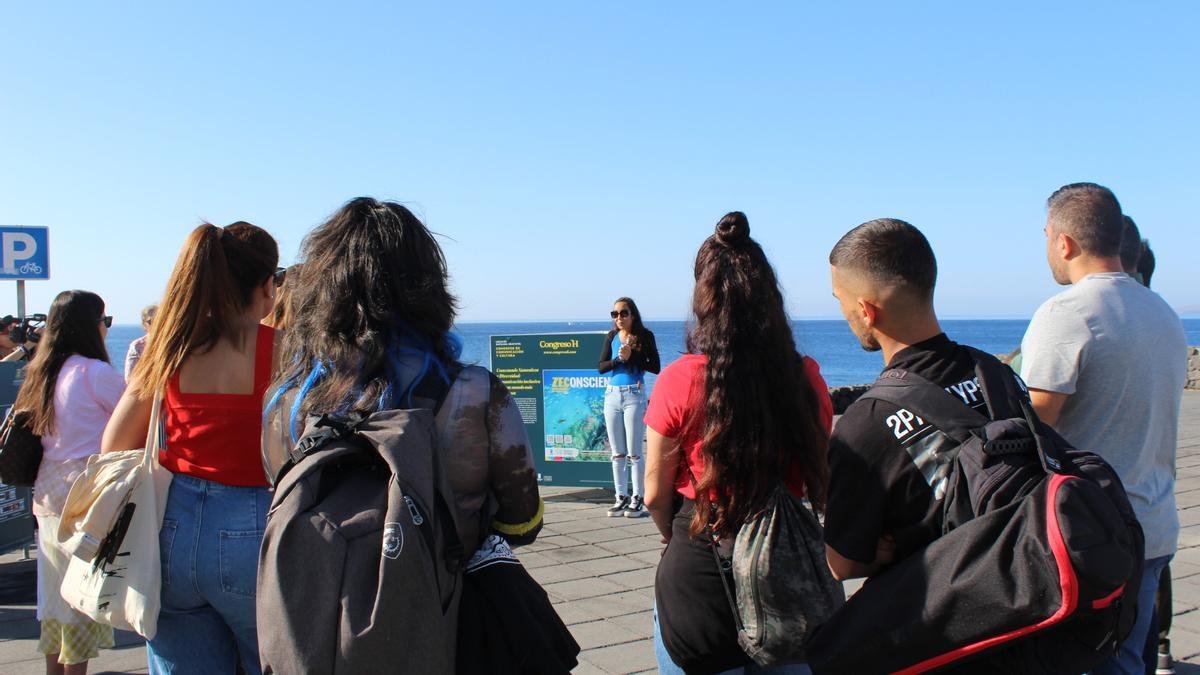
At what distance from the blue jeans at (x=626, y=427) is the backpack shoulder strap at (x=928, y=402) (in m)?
5.78

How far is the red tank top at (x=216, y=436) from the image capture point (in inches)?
99.0

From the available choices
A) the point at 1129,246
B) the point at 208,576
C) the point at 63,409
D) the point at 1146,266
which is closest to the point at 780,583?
the point at 208,576

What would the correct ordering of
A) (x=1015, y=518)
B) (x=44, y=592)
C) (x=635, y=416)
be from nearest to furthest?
(x=1015, y=518)
(x=44, y=592)
(x=635, y=416)

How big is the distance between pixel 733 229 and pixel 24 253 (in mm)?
7832

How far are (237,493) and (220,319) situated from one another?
496 millimetres

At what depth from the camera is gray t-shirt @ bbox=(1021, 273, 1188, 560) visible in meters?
2.84

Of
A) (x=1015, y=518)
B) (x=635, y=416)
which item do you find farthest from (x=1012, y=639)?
(x=635, y=416)

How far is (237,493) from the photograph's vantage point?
8.21 feet

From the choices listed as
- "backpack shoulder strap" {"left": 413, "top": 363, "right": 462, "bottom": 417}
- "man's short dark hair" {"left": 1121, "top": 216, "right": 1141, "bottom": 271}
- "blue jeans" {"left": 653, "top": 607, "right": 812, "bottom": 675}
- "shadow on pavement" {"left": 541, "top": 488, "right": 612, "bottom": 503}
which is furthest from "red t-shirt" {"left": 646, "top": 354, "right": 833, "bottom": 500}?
"shadow on pavement" {"left": 541, "top": 488, "right": 612, "bottom": 503}

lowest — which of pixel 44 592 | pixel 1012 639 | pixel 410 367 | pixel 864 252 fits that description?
pixel 44 592

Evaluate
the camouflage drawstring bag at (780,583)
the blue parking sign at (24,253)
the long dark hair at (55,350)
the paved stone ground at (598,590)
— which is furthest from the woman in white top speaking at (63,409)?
the blue parking sign at (24,253)

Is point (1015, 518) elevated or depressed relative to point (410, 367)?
depressed

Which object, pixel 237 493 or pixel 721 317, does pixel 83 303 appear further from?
pixel 721 317

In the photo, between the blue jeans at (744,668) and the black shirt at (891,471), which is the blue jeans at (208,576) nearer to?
the blue jeans at (744,668)
